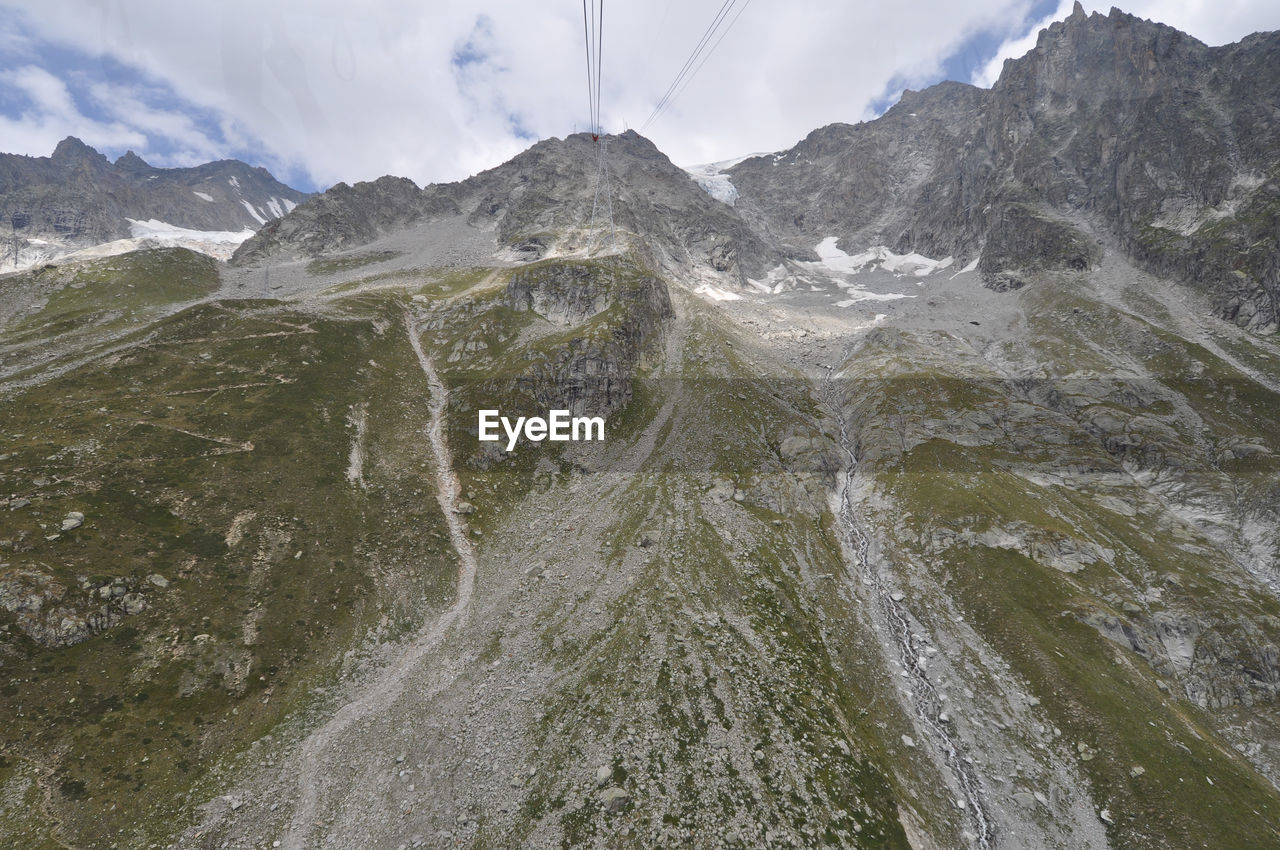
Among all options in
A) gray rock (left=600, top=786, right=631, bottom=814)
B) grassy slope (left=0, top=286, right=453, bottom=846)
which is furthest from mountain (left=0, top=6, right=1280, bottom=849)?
grassy slope (left=0, top=286, right=453, bottom=846)

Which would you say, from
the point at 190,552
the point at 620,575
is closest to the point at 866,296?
the point at 620,575

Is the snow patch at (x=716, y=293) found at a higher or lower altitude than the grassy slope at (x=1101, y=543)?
higher

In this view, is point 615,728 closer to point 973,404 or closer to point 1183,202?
point 973,404

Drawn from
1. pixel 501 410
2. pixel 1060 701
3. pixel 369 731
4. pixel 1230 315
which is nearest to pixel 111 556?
pixel 369 731

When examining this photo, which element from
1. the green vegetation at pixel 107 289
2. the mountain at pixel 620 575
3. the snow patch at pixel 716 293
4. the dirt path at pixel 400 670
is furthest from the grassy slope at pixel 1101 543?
the green vegetation at pixel 107 289

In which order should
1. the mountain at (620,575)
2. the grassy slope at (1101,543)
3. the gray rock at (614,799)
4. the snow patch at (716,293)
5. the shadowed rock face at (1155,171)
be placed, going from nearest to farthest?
the gray rock at (614,799), the mountain at (620,575), the grassy slope at (1101,543), the shadowed rock face at (1155,171), the snow patch at (716,293)

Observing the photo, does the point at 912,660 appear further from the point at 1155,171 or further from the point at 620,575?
the point at 1155,171

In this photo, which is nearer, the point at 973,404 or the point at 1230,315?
the point at 973,404

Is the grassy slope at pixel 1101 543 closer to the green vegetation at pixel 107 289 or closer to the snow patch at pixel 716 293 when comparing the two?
the snow patch at pixel 716 293
